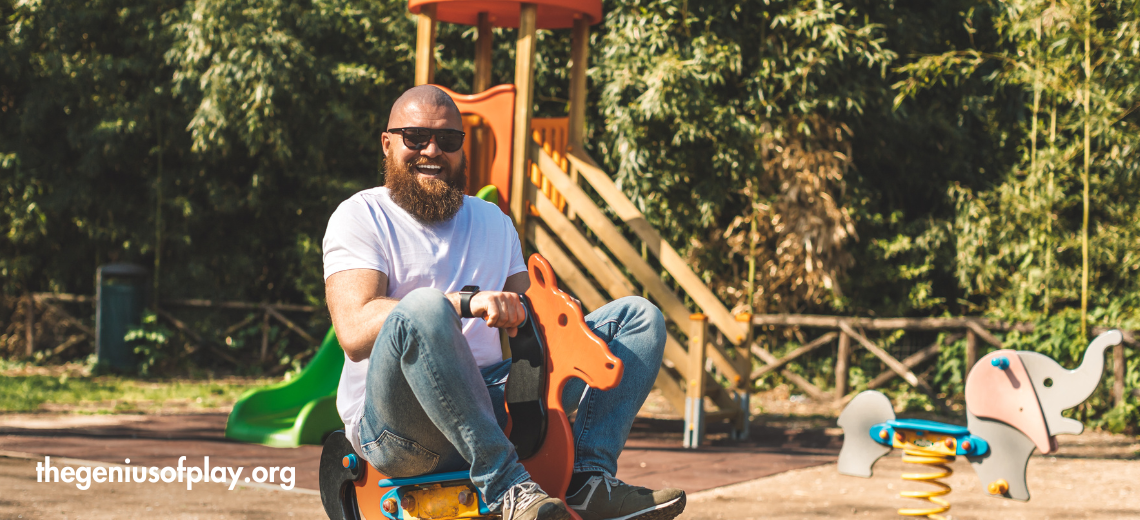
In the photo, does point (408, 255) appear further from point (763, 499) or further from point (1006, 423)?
point (763, 499)

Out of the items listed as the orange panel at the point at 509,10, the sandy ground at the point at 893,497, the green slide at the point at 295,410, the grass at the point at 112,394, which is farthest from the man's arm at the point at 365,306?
the grass at the point at 112,394

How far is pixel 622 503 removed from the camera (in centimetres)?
212

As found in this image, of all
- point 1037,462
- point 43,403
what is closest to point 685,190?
point 1037,462

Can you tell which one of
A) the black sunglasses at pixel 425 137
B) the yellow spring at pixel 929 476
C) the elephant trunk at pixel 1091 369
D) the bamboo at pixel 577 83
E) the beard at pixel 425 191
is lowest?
the yellow spring at pixel 929 476

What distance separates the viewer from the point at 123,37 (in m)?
9.75

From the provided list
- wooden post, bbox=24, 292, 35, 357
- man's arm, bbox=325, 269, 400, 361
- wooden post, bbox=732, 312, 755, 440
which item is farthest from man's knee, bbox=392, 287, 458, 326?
wooden post, bbox=24, 292, 35, 357

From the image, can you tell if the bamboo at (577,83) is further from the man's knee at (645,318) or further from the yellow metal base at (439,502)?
the yellow metal base at (439,502)

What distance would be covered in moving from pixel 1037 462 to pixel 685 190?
12.4 feet

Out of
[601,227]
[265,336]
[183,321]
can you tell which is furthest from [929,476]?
[183,321]

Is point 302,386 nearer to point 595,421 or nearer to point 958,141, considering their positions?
point 595,421

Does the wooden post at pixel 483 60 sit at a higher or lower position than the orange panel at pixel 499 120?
higher

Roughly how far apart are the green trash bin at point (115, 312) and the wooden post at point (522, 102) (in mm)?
5671

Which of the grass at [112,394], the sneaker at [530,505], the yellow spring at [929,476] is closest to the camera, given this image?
the sneaker at [530,505]

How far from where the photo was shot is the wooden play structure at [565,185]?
5297mm
